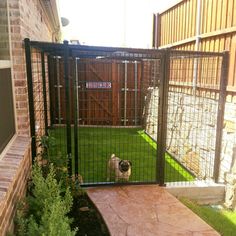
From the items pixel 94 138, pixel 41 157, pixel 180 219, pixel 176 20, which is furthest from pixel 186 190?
pixel 176 20

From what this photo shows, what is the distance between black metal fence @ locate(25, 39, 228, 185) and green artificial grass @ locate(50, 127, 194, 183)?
0.02m

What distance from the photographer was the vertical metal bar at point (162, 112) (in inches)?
162

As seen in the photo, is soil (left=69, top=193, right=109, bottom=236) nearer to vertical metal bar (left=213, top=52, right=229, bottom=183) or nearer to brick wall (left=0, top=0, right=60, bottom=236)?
A: brick wall (left=0, top=0, right=60, bottom=236)

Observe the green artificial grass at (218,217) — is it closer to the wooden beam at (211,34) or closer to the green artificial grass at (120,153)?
the green artificial grass at (120,153)

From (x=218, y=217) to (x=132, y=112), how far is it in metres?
5.77

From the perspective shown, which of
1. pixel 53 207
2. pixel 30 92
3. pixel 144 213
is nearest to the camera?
pixel 53 207

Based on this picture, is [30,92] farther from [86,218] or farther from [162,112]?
[162,112]

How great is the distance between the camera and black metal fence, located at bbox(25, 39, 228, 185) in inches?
159

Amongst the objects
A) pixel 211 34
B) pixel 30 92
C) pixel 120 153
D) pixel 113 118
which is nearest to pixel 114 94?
pixel 113 118

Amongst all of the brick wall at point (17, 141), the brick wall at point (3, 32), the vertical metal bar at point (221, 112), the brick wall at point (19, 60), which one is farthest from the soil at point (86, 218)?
the vertical metal bar at point (221, 112)

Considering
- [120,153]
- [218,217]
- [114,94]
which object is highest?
[114,94]

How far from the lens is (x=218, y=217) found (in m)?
4.11

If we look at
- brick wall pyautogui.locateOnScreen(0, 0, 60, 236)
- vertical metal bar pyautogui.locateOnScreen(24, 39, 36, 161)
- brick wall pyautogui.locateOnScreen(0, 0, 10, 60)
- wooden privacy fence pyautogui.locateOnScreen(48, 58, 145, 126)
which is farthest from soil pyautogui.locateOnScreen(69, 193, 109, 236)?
wooden privacy fence pyautogui.locateOnScreen(48, 58, 145, 126)

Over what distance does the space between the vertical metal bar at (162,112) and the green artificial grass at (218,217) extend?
2.10 feet
